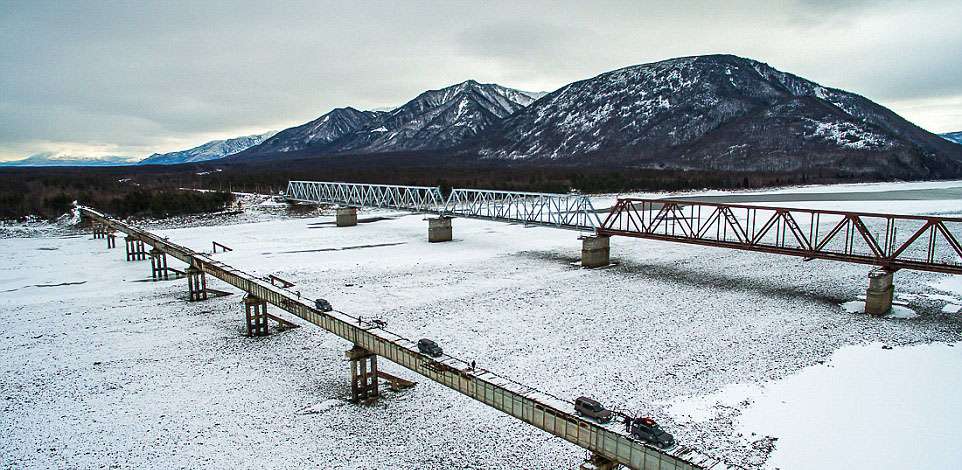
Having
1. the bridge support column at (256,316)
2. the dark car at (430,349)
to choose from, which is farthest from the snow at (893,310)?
the bridge support column at (256,316)

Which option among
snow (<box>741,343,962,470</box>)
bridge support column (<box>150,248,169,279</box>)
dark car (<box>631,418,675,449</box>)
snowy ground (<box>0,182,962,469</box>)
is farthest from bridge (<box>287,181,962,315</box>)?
bridge support column (<box>150,248,169,279</box>)

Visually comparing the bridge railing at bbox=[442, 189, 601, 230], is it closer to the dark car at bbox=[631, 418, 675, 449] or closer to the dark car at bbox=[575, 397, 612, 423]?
the dark car at bbox=[575, 397, 612, 423]

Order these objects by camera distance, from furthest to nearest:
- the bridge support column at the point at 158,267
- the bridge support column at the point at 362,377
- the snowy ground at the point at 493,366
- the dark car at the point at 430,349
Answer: the bridge support column at the point at 158,267
the bridge support column at the point at 362,377
the dark car at the point at 430,349
the snowy ground at the point at 493,366

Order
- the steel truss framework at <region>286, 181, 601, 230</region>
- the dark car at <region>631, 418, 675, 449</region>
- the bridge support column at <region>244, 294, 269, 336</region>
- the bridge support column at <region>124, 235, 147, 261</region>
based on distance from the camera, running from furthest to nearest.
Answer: the steel truss framework at <region>286, 181, 601, 230</region>, the bridge support column at <region>124, 235, 147, 261</region>, the bridge support column at <region>244, 294, 269, 336</region>, the dark car at <region>631, 418, 675, 449</region>

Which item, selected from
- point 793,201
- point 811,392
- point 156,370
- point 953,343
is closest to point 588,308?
point 811,392

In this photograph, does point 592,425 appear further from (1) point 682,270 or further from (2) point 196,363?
(1) point 682,270

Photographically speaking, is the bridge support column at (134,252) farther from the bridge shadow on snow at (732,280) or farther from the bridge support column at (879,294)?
the bridge support column at (879,294)
